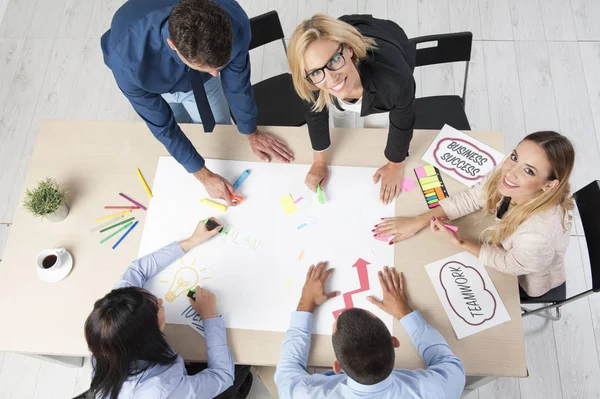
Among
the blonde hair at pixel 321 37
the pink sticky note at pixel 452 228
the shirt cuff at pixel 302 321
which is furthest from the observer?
the pink sticky note at pixel 452 228

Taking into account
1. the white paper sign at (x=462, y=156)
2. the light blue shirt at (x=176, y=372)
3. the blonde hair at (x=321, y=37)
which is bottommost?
the light blue shirt at (x=176, y=372)

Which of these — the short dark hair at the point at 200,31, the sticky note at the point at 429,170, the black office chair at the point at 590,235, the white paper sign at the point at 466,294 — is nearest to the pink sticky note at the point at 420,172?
the sticky note at the point at 429,170

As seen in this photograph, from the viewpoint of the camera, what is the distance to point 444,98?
6.88ft

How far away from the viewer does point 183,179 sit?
66.8 inches

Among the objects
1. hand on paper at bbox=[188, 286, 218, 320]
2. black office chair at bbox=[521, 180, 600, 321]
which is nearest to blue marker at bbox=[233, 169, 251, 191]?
hand on paper at bbox=[188, 286, 218, 320]

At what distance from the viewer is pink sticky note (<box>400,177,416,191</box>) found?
5.25ft

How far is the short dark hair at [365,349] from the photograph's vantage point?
3.73 feet

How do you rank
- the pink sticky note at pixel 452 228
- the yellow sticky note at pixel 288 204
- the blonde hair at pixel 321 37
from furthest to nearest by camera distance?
the yellow sticky note at pixel 288 204 < the pink sticky note at pixel 452 228 < the blonde hair at pixel 321 37

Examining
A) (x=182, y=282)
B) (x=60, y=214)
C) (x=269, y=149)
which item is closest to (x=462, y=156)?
(x=269, y=149)

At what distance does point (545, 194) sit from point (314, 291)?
72 centimetres

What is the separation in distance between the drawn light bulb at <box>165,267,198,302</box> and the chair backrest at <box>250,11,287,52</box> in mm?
1007

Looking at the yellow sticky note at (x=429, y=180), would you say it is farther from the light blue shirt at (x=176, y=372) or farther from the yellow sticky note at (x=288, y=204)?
the light blue shirt at (x=176, y=372)

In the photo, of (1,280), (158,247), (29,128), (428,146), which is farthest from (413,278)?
(29,128)

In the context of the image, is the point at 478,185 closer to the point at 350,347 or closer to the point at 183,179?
the point at 350,347
